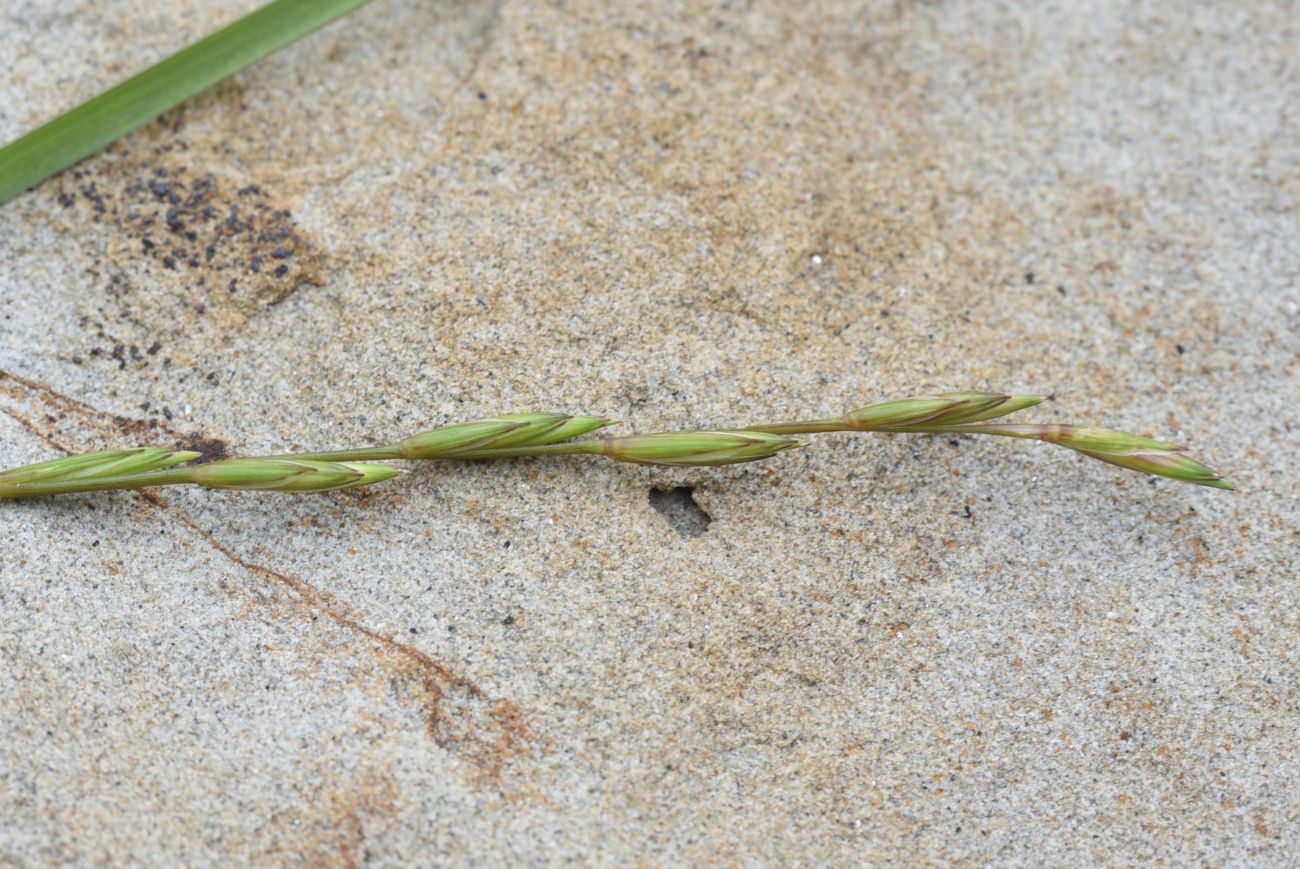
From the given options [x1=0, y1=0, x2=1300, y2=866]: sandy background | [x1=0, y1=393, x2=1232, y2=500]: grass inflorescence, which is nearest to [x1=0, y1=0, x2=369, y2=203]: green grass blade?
[x1=0, y1=0, x2=1300, y2=866]: sandy background

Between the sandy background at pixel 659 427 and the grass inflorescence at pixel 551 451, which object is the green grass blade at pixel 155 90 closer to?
the sandy background at pixel 659 427

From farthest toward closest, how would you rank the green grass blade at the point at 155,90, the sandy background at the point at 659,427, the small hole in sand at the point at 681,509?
the green grass blade at the point at 155,90 → the small hole in sand at the point at 681,509 → the sandy background at the point at 659,427

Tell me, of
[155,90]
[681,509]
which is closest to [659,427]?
[681,509]

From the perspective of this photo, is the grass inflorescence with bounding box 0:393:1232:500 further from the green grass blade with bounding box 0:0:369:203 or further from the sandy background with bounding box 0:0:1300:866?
the green grass blade with bounding box 0:0:369:203

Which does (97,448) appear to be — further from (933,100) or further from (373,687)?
(933,100)

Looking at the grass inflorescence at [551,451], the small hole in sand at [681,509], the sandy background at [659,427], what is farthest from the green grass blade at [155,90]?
the small hole in sand at [681,509]

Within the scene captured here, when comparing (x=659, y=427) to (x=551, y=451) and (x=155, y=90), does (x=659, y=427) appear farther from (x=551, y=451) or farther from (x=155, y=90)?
(x=155, y=90)

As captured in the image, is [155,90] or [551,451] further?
[155,90]

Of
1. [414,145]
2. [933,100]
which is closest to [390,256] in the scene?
[414,145]
